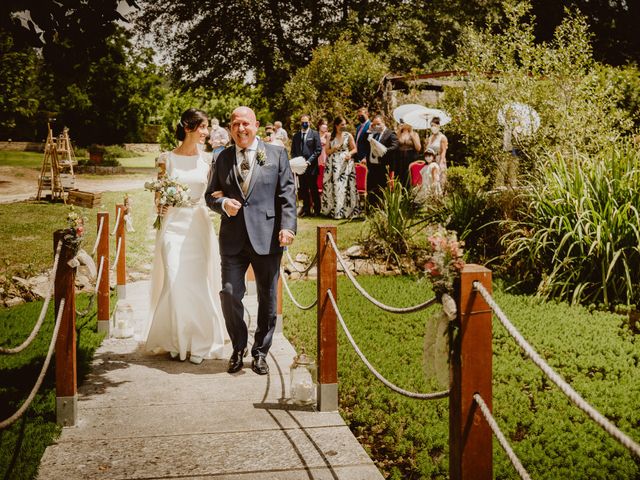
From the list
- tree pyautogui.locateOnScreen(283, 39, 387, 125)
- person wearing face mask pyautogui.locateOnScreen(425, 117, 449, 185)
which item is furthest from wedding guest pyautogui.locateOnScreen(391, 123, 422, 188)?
tree pyautogui.locateOnScreen(283, 39, 387, 125)

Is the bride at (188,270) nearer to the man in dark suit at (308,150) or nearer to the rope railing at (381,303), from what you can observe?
the rope railing at (381,303)

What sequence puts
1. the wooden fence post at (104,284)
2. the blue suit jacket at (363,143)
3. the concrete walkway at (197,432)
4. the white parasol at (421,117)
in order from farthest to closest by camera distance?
1. the white parasol at (421,117)
2. the blue suit jacket at (363,143)
3. the wooden fence post at (104,284)
4. the concrete walkway at (197,432)

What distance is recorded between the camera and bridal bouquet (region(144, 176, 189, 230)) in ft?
19.9

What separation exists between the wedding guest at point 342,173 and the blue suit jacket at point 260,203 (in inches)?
334

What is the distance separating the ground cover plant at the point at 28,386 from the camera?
3.97 meters

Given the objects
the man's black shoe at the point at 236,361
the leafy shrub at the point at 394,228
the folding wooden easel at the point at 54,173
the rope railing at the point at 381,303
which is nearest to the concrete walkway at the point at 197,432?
the man's black shoe at the point at 236,361

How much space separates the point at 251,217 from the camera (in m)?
5.44

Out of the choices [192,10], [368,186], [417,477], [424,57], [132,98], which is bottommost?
[417,477]

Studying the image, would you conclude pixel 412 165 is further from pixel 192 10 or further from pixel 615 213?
pixel 192 10

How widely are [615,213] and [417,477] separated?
16.6 feet

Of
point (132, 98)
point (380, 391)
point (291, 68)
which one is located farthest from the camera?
point (291, 68)

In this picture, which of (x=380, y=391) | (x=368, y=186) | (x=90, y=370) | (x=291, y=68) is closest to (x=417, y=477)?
(x=380, y=391)

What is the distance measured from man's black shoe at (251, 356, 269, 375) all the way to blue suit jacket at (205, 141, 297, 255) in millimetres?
935

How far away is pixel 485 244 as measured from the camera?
9.76 meters
